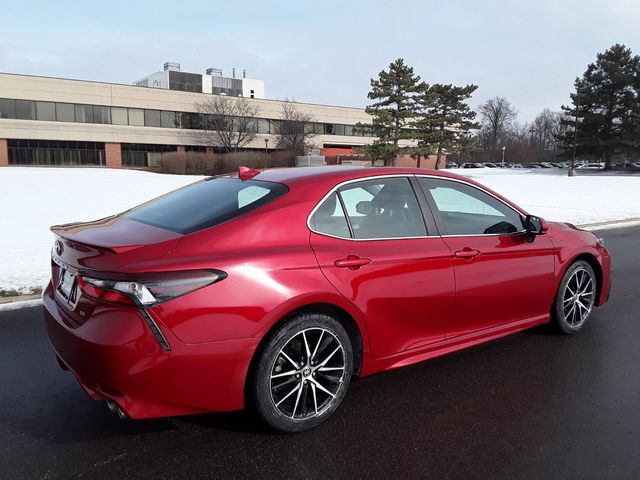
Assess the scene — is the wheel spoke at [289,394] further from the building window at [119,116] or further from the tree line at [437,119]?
the building window at [119,116]

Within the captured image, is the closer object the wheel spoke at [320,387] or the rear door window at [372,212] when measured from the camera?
the wheel spoke at [320,387]

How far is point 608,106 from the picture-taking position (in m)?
58.1

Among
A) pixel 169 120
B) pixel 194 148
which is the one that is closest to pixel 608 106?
pixel 194 148

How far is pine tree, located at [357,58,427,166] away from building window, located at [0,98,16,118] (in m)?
38.4

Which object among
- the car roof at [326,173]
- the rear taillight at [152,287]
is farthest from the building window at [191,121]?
the rear taillight at [152,287]

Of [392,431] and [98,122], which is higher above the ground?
[98,122]

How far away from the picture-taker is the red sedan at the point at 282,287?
2.59m

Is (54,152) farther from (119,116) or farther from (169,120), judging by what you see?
(169,120)

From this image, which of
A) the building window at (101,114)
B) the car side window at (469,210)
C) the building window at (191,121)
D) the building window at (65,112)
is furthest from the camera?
the building window at (191,121)

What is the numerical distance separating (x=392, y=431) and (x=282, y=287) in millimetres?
1151

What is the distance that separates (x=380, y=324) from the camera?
3266 mm

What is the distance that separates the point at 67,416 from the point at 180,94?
65.5m

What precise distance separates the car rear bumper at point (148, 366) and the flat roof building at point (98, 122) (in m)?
58.6

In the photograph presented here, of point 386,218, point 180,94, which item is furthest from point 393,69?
point 386,218
